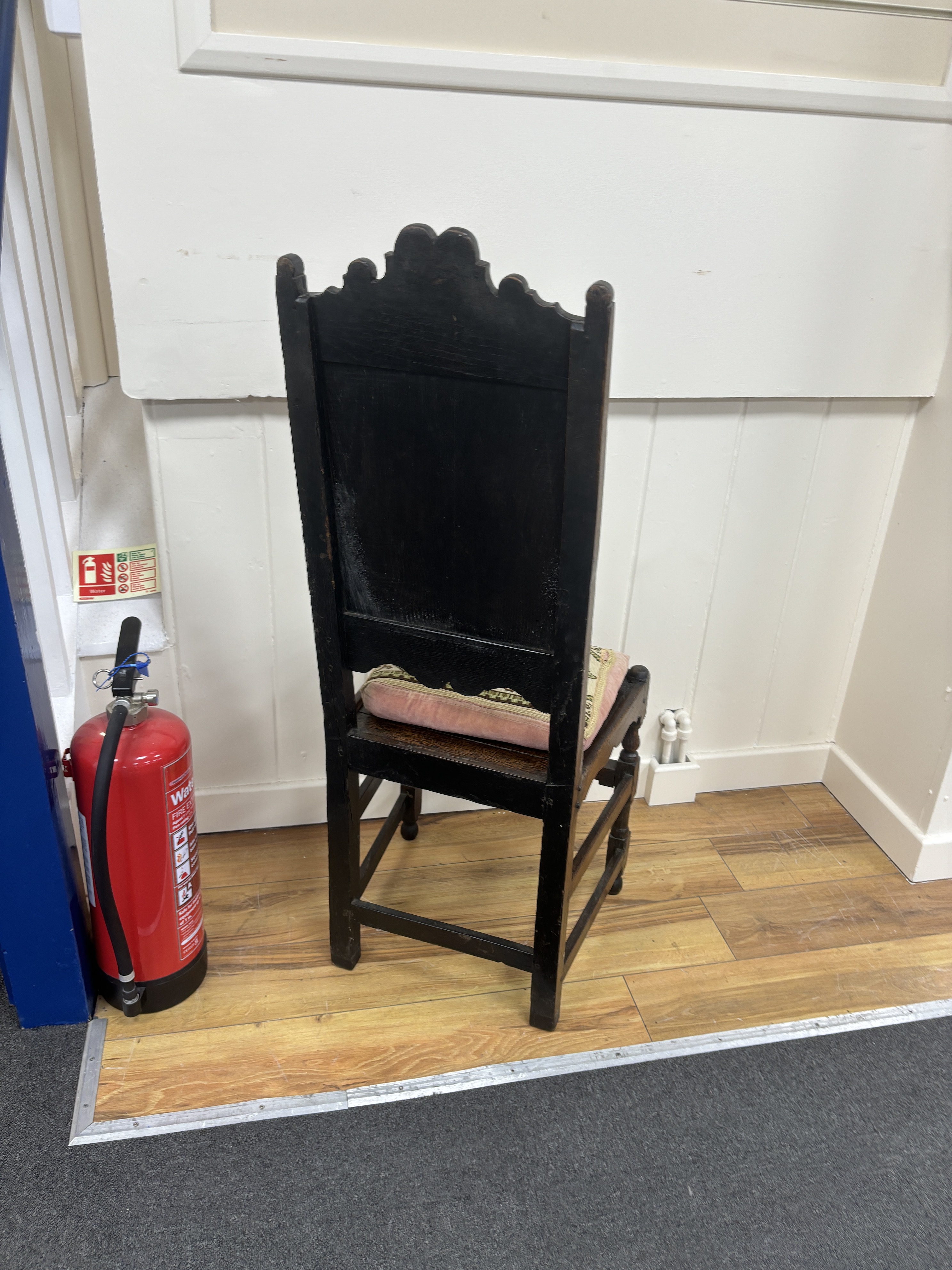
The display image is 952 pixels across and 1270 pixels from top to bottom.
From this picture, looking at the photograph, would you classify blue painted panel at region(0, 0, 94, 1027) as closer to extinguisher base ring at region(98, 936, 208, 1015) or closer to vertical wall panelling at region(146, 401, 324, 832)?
extinguisher base ring at region(98, 936, 208, 1015)

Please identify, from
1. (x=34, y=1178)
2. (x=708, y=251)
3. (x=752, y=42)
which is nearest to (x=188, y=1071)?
(x=34, y=1178)

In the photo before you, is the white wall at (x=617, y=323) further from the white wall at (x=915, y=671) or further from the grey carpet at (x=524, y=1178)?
the grey carpet at (x=524, y=1178)

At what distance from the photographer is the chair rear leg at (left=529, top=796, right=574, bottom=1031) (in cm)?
131

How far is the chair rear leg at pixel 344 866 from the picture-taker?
4.69 feet

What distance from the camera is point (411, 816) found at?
73.9 inches

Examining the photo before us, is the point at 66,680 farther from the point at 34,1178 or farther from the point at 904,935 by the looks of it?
the point at 904,935

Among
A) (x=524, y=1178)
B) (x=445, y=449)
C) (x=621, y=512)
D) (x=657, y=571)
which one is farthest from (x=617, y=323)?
(x=524, y=1178)

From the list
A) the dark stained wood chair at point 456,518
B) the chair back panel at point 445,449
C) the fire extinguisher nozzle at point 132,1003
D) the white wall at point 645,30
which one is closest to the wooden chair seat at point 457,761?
the dark stained wood chair at point 456,518

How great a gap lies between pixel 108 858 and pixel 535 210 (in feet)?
4.04

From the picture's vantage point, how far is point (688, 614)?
191cm

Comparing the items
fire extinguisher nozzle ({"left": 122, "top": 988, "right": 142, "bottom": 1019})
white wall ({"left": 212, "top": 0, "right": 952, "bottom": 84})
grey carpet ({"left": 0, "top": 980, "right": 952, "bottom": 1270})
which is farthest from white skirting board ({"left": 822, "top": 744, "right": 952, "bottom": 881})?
fire extinguisher nozzle ({"left": 122, "top": 988, "right": 142, "bottom": 1019})

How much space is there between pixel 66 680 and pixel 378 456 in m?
0.79

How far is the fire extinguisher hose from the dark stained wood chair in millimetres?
302

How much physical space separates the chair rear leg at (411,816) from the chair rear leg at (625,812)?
40 cm
